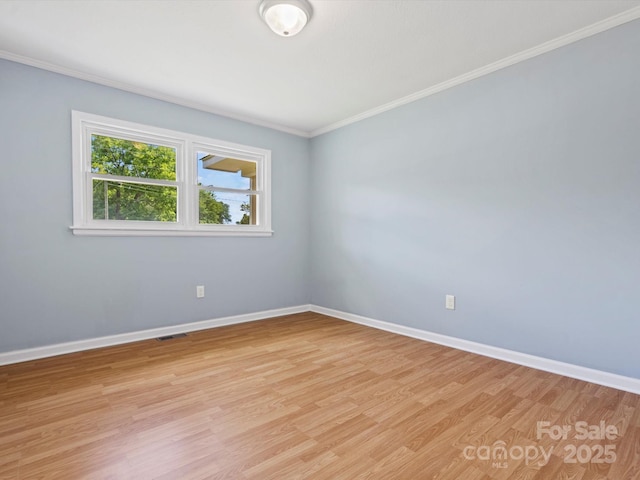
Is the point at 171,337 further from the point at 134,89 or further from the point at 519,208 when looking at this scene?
the point at 519,208

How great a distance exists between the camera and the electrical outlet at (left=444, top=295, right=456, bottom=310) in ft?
9.73

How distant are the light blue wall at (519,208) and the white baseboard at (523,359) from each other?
0.05 meters

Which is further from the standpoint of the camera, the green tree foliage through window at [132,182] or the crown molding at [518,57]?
the green tree foliage through window at [132,182]

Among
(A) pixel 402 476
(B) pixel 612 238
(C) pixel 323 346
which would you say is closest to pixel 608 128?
(B) pixel 612 238

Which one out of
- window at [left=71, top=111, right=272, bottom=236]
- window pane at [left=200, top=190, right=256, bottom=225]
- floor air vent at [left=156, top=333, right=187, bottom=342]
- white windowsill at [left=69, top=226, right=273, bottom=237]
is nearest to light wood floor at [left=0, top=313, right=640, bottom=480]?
floor air vent at [left=156, top=333, right=187, bottom=342]

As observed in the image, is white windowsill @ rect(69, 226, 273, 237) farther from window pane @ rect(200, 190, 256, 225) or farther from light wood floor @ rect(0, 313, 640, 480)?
light wood floor @ rect(0, 313, 640, 480)

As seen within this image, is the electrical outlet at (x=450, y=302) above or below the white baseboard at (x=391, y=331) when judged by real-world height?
above

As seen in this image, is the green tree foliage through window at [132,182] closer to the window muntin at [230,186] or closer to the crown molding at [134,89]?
the window muntin at [230,186]

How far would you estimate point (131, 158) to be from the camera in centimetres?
319

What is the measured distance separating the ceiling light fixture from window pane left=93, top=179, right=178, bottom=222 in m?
2.03

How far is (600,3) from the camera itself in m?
1.98

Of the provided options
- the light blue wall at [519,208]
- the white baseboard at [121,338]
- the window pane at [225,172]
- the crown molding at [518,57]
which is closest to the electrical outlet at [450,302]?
the light blue wall at [519,208]

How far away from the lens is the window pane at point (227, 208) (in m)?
3.67

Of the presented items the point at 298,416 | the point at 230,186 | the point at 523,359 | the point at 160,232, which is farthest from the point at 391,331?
the point at 160,232
